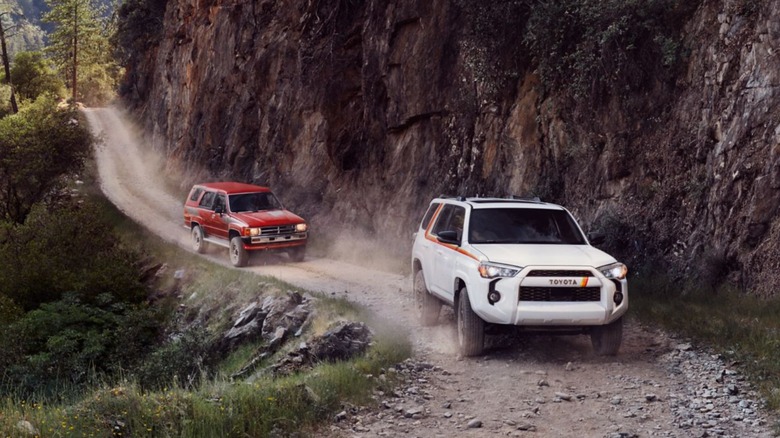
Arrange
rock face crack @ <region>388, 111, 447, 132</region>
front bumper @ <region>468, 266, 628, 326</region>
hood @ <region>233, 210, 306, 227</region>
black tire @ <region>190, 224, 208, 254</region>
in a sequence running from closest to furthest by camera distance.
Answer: front bumper @ <region>468, 266, 628, 326</region>
hood @ <region>233, 210, 306, 227</region>
rock face crack @ <region>388, 111, 447, 132</region>
black tire @ <region>190, 224, 208, 254</region>

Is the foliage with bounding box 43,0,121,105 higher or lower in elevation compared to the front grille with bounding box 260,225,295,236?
higher

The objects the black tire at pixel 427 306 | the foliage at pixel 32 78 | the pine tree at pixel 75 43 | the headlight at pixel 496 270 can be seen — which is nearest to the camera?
the headlight at pixel 496 270

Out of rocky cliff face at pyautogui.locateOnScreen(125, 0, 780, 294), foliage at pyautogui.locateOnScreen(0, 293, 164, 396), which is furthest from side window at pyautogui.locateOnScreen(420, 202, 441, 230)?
foliage at pyautogui.locateOnScreen(0, 293, 164, 396)

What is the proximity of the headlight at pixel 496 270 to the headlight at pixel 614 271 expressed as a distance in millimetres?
1127

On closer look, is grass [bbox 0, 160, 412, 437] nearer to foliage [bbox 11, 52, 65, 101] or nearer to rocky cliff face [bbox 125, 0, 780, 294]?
rocky cliff face [bbox 125, 0, 780, 294]

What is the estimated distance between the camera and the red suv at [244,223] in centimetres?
2000

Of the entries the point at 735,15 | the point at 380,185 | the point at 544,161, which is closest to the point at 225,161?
the point at 380,185

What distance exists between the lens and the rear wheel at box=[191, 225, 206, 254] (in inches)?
905

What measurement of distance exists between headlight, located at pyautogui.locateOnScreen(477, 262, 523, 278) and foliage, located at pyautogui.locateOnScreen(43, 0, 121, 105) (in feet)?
240

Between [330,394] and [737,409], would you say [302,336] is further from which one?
[737,409]

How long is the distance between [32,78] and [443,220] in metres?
64.7

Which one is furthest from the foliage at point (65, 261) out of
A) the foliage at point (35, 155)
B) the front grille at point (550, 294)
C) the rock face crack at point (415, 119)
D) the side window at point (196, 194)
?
the front grille at point (550, 294)

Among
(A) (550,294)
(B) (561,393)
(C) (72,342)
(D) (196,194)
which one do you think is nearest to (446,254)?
(A) (550,294)

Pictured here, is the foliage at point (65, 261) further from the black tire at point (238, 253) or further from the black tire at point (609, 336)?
the black tire at point (609, 336)
